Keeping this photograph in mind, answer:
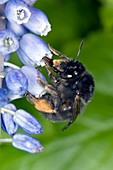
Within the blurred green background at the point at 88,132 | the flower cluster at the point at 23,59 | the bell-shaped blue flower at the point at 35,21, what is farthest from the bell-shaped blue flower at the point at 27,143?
the blurred green background at the point at 88,132

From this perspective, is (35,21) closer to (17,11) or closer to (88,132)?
(17,11)

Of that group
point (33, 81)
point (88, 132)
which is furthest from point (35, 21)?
point (88, 132)

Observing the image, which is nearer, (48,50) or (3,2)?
(3,2)

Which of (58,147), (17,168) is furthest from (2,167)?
(58,147)

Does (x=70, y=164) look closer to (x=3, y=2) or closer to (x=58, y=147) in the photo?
(x=58, y=147)

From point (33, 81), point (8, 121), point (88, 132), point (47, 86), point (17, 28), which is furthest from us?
point (88, 132)

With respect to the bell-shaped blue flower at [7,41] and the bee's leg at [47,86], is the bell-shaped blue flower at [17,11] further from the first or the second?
the bee's leg at [47,86]

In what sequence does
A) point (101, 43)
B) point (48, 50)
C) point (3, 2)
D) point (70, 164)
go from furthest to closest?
1. point (101, 43)
2. point (70, 164)
3. point (48, 50)
4. point (3, 2)
